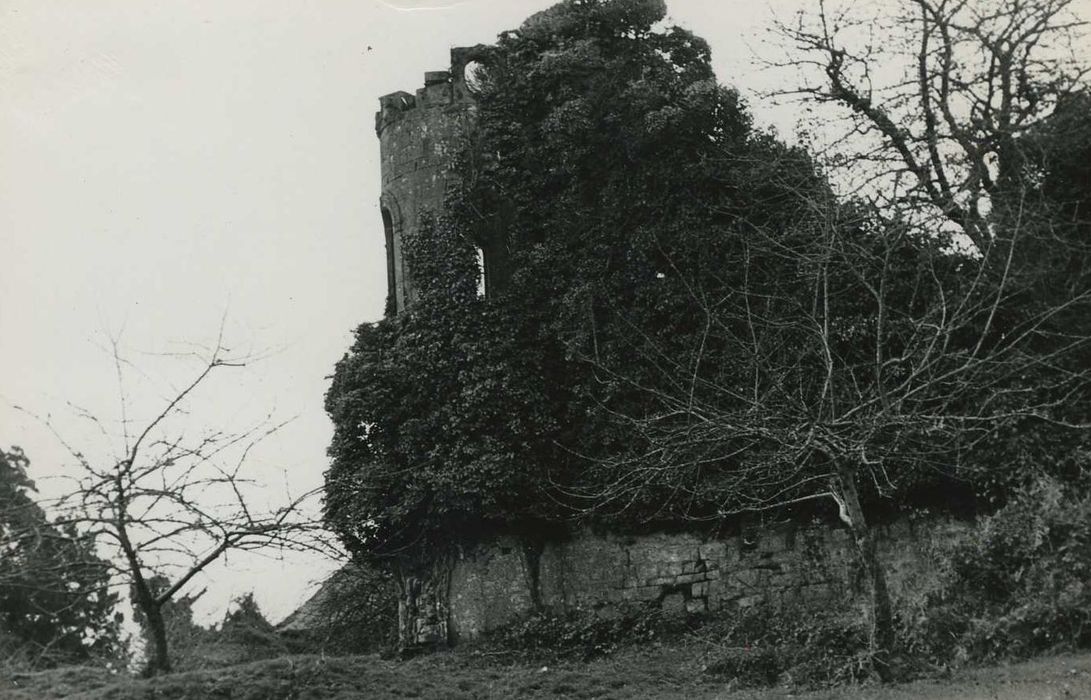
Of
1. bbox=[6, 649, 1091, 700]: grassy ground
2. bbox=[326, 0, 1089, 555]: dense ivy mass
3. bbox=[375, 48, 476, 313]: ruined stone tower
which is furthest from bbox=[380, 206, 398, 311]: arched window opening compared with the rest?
bbox=[6, 649, 1091, 700]: grassy ground

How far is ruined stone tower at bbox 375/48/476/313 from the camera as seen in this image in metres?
20.5

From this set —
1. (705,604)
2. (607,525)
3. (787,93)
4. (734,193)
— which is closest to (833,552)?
(705,604)

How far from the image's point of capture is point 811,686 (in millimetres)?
11789

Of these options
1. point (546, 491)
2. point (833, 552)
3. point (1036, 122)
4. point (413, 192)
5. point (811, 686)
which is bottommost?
point (811, 686)

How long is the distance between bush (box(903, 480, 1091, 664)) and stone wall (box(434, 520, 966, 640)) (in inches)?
73.0

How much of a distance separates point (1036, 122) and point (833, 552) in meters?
7.08

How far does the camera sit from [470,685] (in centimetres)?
1229

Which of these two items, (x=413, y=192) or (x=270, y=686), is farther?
(x=413, y=192)

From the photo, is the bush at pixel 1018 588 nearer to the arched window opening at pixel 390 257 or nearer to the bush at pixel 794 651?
the bush at pixel 794 651

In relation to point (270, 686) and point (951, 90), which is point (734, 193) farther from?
point (270, 686)

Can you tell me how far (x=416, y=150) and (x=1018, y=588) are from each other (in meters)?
12.8

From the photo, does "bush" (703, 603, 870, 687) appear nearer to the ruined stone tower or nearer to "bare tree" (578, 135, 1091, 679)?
"bare tree" (578, 135, 1091, 679)

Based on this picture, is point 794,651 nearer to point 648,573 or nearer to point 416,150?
point 648,573

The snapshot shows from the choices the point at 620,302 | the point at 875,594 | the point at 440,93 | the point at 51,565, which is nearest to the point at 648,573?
the point at 620,302
